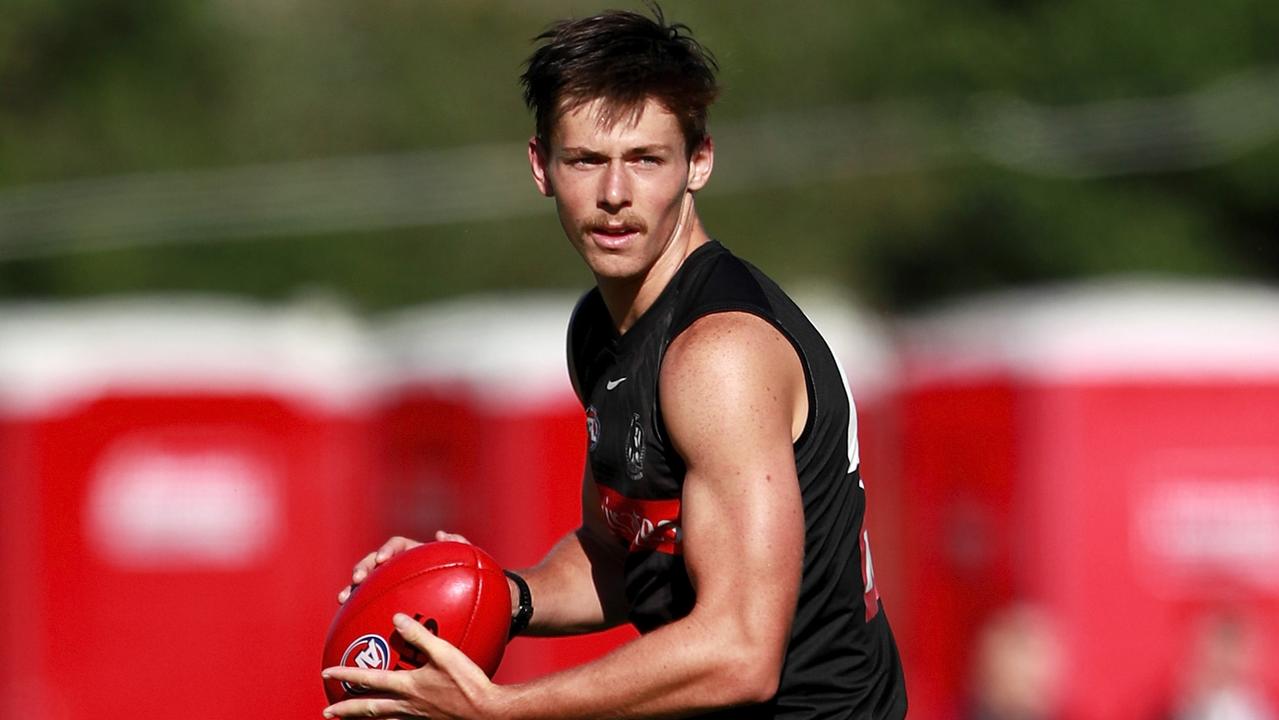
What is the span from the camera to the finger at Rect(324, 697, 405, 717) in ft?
13.8

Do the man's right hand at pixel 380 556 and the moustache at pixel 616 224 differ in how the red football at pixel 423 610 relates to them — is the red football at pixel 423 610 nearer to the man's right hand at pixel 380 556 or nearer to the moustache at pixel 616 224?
the man's right hand at pixel 380 556

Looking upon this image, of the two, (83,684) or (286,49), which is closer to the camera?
(83,684)

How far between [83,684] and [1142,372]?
740 cm

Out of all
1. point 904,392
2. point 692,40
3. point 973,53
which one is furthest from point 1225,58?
point 692,40

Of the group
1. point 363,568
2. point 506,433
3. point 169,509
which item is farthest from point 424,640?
point 169,509

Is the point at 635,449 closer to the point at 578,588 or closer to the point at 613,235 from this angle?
the point at 613,235

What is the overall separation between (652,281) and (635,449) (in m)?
0.42

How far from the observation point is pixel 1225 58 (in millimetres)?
26984

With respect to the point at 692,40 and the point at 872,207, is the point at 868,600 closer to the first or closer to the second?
the point at 692,40

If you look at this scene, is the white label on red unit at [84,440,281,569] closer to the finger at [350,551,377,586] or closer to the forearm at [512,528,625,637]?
the forearm at [512,528,625,637]

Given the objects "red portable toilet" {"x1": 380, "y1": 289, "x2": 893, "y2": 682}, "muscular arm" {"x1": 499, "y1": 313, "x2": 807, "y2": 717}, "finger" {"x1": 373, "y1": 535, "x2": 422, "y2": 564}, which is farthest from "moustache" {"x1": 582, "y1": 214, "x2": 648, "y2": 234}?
"red portable toilet" {"x1": 380, "y1": 289, "x2": 893, "y2": 682}

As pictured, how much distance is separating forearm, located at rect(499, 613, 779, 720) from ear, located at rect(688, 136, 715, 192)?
3.41 feet

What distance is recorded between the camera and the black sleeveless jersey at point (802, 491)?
14.1 feet

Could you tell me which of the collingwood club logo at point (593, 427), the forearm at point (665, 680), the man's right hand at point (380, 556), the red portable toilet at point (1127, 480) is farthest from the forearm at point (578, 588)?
the red portable toilet at point (1127, 480)
